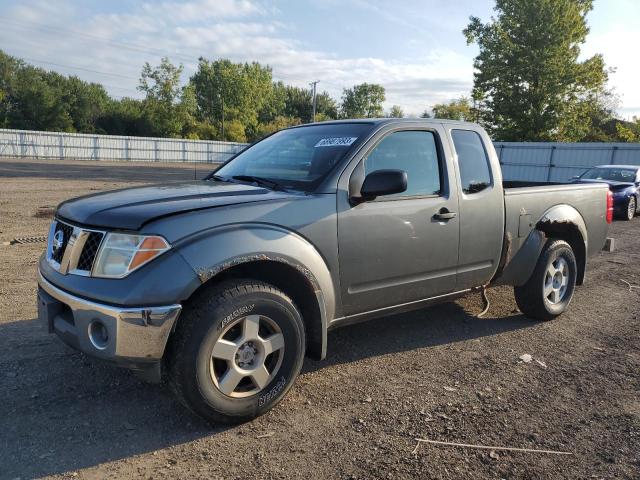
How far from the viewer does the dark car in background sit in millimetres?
14000

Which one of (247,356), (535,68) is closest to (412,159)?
(247,356)

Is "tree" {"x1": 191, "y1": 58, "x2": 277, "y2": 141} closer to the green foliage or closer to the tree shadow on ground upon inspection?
the green foliage

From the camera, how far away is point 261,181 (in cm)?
375

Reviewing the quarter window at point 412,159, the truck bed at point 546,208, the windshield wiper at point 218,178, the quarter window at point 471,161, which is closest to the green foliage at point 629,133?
the truck bed at point 546,208

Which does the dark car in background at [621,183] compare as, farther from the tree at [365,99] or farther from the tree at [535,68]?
the tree at [365,99]

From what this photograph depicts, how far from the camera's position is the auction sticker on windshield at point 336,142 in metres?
3.68

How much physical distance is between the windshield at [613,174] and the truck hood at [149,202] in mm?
14702

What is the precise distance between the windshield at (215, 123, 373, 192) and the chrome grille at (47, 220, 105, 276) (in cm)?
132

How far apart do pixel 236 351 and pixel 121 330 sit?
651 mm

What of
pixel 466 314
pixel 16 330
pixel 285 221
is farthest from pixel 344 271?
pixel 16 330

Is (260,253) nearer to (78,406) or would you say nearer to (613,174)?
(78,406)

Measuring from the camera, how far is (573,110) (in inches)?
1335

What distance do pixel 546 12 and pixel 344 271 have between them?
35.5 meters

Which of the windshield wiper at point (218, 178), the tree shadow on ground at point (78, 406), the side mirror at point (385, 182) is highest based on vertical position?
the side mirror at point (385, 182)
